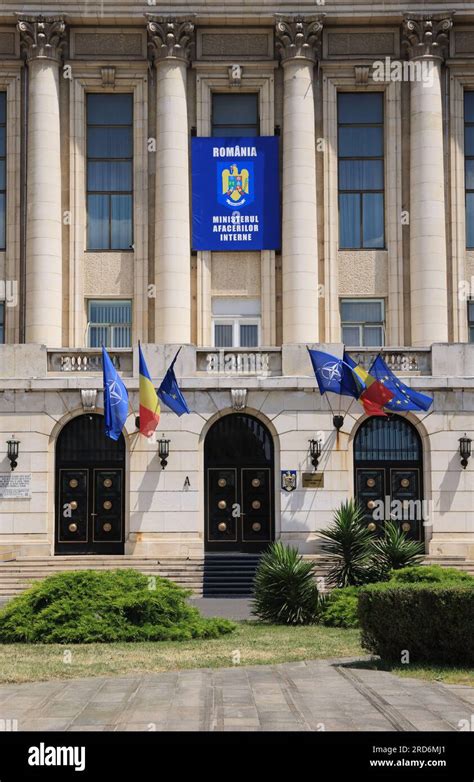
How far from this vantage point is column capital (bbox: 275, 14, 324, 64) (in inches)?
1789

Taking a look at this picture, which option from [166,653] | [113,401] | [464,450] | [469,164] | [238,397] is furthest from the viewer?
[469,164]

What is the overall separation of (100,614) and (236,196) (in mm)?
23593

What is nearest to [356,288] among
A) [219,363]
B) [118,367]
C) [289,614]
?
[219,363]

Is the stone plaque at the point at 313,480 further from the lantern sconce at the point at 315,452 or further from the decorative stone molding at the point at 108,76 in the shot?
the decorative stone molding at the point at 108,76

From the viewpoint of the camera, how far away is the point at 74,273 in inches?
1794

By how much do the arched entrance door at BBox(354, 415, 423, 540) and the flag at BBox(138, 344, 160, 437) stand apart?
7096 mm

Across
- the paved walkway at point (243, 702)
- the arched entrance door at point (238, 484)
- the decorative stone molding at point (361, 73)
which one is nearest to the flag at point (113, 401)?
the arched entrance door at point (238, 484)

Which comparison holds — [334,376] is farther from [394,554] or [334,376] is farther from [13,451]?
[13,451]

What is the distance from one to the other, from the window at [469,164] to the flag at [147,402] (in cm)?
1332

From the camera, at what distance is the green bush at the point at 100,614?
24109mm

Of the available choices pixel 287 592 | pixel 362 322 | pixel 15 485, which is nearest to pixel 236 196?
pixel 362 322

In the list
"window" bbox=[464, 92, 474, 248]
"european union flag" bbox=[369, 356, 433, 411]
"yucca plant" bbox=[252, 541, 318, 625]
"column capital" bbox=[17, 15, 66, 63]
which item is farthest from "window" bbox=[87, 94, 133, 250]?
"yucca plant" bbox=[252, 541, 318, 625]

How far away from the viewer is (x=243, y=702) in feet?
52.2
